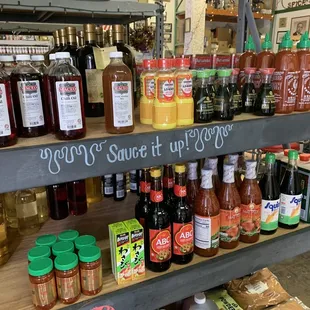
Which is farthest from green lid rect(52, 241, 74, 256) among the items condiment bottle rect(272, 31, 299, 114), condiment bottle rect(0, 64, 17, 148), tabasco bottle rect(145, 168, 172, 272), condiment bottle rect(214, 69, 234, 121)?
condiment bottle rect(272, 31, 299, 114)

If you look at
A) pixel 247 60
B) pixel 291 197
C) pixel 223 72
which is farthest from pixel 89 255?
pixel 247 60

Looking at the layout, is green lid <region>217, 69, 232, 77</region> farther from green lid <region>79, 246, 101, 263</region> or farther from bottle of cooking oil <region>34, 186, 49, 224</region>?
bottle of cooking oil <region>34, 186, 49, 224</region>

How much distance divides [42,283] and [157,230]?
34cm

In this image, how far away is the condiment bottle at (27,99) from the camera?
0.71 m

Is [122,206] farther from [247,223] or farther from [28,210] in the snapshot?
[247,223]

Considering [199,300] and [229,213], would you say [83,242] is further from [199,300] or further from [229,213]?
[199,300]

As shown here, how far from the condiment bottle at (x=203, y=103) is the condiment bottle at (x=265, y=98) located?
7.5 inches

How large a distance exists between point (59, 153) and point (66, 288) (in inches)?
14.9

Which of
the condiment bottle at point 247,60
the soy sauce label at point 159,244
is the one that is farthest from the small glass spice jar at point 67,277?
the condiment bottle at point 247,60

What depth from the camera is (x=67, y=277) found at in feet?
2.62

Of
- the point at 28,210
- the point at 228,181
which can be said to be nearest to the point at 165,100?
the point at 228,181

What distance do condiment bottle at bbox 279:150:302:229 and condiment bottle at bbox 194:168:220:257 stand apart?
0.32 metres

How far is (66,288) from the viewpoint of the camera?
2.63ft

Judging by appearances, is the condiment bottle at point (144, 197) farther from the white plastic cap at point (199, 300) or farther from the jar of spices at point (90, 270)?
the white plastic cap at point (199, 300)
